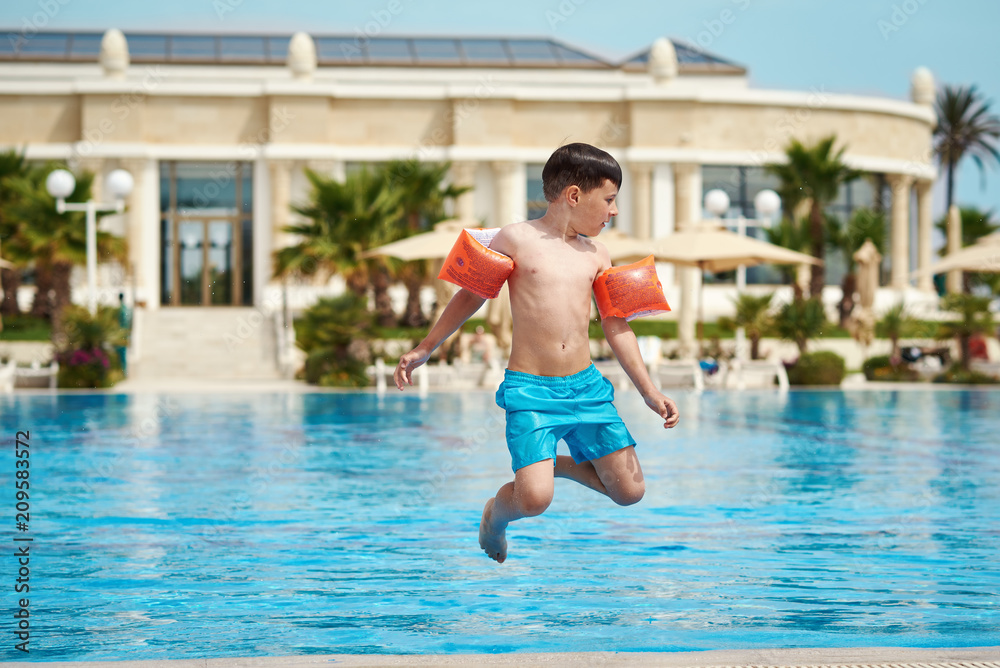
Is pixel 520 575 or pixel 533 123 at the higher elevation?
pixel 533 123

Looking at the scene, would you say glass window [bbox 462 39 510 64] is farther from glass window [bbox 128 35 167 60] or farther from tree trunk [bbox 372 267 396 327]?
tree trunk [bbox 372 267 396 327]

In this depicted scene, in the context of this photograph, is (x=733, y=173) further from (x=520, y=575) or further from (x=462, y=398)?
(x=520, y=575)

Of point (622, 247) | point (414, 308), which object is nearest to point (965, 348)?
point (622, 247)

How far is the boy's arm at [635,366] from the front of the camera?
446 cm

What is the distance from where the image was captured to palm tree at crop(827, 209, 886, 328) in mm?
34562

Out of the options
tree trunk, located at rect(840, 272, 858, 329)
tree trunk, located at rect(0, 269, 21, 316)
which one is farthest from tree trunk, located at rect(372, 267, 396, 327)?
tree trunk, located at rect(840, 272, 858, 329)

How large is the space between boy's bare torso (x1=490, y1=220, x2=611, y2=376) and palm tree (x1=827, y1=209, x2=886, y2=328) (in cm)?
3031

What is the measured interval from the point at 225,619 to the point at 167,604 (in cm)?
42

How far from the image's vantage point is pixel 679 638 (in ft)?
14.8

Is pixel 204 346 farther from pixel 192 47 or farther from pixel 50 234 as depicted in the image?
pixel 192 47

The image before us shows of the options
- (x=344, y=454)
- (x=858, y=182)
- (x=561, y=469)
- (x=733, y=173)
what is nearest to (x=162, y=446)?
(x=344, y=454)

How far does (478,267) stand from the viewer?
4602mm

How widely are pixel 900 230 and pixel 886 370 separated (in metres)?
23.4

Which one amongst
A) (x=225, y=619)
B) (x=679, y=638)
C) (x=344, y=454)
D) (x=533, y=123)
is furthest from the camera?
(x=533, y=123)
